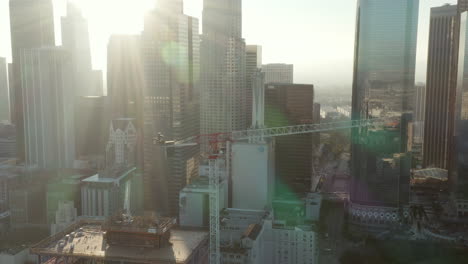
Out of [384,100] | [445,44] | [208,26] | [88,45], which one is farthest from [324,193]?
[88,45]

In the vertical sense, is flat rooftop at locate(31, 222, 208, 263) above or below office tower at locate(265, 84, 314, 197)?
below

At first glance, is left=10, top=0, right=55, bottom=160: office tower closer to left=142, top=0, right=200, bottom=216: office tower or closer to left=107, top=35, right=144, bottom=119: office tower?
left=107, top=35, right=144, bottom=119: office tower

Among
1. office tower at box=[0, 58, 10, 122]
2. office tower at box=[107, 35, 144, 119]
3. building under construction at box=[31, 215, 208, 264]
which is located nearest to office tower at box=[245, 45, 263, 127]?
office tower at box=[107, 35, 144, 119]

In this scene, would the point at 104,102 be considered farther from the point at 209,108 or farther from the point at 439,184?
the point at 439,184

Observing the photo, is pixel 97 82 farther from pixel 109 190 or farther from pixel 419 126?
pixel 419 126

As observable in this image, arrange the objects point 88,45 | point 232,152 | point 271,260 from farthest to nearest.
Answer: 1. point 88,45
2. point 232,152
3. point 271,260

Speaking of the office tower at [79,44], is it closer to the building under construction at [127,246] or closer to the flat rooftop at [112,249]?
the flat rooftop at [112,249]

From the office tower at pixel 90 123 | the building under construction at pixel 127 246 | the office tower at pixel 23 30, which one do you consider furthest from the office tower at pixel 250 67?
the office tower at pixel 23 30
